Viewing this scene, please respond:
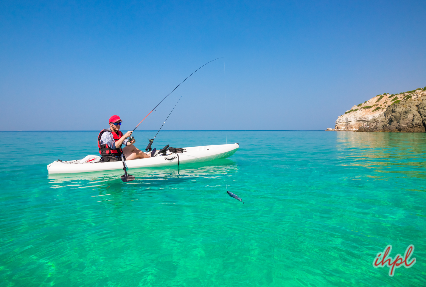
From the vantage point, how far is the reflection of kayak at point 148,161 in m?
10.0

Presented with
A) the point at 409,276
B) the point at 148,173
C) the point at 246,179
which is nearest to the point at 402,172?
the point at 246,179

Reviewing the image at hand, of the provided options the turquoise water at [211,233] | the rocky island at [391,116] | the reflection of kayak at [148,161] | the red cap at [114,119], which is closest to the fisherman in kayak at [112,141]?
the red cap at [114,119]

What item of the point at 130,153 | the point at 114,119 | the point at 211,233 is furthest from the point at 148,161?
the point at 211,233

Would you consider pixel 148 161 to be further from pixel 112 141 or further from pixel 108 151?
A: pixel 112 141

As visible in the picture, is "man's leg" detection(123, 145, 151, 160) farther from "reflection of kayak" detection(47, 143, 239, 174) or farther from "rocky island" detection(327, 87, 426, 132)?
"rocky island" detection(327, 87, 426, 132)

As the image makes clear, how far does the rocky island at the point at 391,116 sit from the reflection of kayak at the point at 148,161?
5194cm

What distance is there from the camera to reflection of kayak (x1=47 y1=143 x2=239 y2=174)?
33.0 feet

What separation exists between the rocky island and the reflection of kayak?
51.9m

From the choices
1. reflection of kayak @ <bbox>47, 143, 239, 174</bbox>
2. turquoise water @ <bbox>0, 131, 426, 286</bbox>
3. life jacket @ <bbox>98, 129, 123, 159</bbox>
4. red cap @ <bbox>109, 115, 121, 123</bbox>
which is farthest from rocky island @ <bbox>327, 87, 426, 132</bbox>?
red cap @ <bbox>109, 115, 121, 123</bbox>

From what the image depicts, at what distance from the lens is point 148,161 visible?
36.3 ft

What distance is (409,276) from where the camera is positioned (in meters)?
3.12

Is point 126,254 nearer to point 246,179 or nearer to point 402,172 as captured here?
point 246,179

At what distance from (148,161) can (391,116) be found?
202ft

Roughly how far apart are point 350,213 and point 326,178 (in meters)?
3.94
